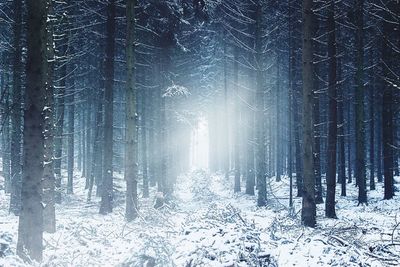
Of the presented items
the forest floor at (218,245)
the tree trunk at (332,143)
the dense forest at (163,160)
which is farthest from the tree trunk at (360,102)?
the forest floor at (218,245)

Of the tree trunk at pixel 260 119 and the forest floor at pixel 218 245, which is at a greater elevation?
the tree trunk at pixel 260 119

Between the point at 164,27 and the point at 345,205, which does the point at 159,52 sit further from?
the point at 345,205

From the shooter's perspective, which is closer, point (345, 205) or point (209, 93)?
point (345, 205)

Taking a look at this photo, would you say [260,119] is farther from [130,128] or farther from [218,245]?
[218,245]

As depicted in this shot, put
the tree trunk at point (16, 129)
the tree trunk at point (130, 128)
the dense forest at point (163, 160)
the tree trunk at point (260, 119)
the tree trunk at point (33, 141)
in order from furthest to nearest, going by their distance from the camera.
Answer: the tree trunk at point (260, 119), the tree trunk at point (16, 129), the tree trunk at point (130, 128), the dense forest at point (163, 160), the tree trunk at point (33, 141)

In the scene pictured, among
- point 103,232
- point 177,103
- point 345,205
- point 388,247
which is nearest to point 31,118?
point 103,232

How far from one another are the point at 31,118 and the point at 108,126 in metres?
8.27

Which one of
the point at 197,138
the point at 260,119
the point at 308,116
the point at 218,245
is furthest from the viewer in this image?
the point at 197,138

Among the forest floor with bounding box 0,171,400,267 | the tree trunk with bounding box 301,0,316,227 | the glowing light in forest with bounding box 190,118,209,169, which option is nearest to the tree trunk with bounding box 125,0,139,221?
the forest floor with bounding box 0,171,400,267

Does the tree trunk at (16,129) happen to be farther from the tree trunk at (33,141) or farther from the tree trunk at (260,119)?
Answer: the tree trunk at (260,119)

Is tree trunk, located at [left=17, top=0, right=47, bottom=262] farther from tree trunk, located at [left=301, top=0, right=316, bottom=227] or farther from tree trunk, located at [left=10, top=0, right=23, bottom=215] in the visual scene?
tree trunk, located at [left=10, top=0, right=23, bottom=215]

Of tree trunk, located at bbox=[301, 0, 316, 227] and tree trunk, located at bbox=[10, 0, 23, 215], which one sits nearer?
tree trunk, located at bbox=[301, 0, 316, 227]

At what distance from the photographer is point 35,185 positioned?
6.83m

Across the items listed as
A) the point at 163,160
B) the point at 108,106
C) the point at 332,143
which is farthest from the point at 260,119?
the point at 108,106
